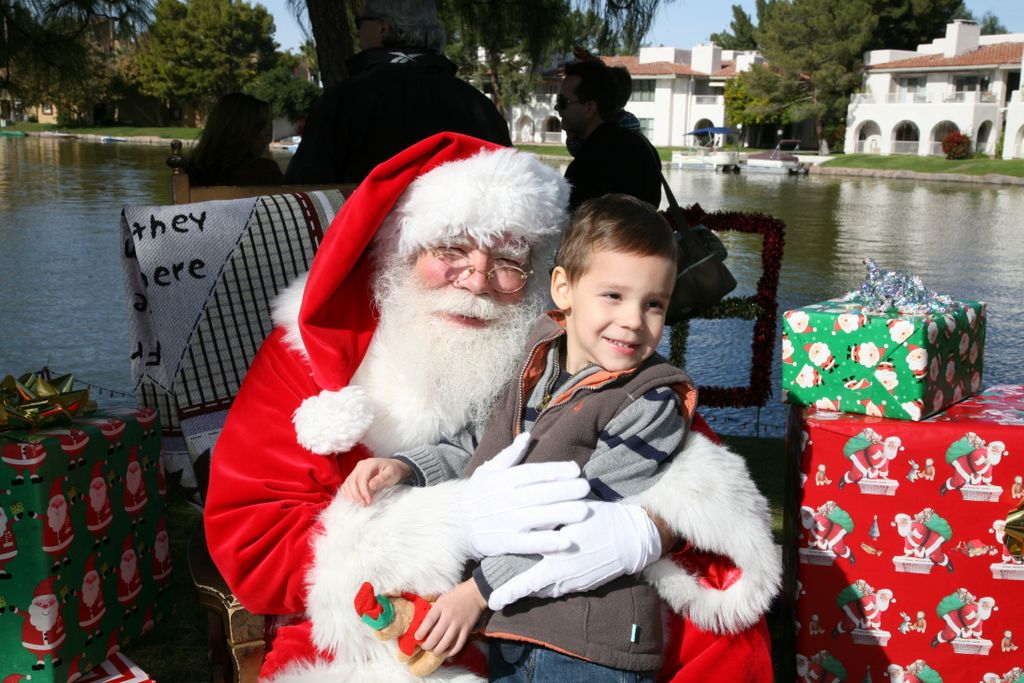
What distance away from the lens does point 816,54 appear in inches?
1748

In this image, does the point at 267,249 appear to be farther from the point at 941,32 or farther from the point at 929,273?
the point at 941,32

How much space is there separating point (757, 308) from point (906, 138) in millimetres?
44883

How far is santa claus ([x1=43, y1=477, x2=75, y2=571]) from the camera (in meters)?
2.46

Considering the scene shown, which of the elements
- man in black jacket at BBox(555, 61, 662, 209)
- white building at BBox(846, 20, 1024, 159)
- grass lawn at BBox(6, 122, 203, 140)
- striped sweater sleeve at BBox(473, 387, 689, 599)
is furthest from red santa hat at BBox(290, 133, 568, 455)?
grass lawn at BBox(6, 122, 203, 140)

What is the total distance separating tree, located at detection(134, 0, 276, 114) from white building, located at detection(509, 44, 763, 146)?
16388 millimetres

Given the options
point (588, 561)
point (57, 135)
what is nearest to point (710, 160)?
point (588, 561)

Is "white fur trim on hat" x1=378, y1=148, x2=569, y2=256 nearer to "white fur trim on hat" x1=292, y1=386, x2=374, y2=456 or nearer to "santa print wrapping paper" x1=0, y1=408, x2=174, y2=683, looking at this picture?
Answer: "white fur trim on hat" x1=292, y1=386, x2=374, y2=456

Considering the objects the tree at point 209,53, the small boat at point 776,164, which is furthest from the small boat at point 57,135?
the small boat at point 776,164

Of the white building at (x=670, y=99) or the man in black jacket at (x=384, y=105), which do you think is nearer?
the man in black jacket at (x=384, y=105)

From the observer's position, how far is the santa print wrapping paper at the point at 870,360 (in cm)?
227

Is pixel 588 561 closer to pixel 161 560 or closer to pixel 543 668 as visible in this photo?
pixel 543 668

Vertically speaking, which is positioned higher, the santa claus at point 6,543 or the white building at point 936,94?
the white building at point 936,94

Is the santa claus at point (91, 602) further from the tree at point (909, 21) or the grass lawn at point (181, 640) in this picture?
the tree at point (909, 21)

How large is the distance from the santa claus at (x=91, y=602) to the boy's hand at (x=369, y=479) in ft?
3.61
